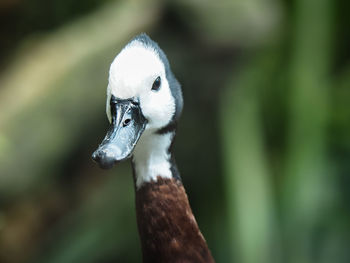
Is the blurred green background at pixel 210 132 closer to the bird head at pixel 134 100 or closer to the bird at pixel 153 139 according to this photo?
the bird at pixel 153 139

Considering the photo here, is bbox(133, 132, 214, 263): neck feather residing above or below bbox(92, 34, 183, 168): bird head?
below

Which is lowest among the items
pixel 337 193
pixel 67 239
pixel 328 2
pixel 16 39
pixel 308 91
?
pixel 337 193

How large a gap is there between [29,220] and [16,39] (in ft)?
3.34

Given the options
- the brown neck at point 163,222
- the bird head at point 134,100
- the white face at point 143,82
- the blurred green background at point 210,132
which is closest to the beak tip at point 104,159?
the bird head at point 134,100

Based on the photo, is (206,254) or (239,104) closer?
(206,254)

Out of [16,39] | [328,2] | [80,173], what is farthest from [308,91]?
[16,39]

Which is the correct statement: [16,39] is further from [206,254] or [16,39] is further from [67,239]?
[206,254]

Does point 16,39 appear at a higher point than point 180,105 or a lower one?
higher

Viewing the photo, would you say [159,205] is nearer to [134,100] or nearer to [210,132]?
[134,100]

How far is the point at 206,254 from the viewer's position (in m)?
1.55

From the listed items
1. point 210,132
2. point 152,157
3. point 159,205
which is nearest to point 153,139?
point 152,157

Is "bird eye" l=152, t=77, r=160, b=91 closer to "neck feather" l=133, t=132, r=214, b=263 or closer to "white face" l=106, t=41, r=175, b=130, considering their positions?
"white face" l=106, t=41, r=175, b=130

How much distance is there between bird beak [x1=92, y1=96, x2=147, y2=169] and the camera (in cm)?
132

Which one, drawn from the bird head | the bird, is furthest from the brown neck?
the bird head
